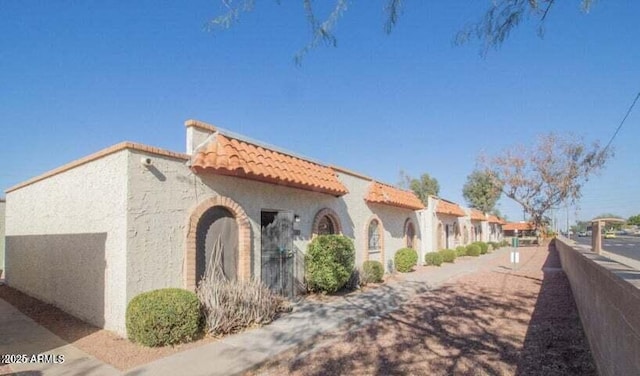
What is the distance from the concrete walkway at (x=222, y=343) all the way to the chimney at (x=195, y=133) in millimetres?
3844

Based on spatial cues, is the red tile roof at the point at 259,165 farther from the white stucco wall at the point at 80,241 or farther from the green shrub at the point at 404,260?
the green shrub at the point at 404,260

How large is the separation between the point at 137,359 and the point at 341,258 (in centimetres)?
623

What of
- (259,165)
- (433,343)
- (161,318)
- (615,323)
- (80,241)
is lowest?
(433,343)

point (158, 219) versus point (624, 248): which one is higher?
point (158, 219)

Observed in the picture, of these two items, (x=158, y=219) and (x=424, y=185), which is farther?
(x=424, y=185)

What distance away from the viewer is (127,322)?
6.23m

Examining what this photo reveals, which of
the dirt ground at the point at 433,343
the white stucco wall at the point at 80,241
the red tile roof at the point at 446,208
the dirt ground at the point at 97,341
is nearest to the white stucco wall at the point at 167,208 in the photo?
the white stucco wall at the point at 80,241

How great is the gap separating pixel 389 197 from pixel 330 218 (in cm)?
422

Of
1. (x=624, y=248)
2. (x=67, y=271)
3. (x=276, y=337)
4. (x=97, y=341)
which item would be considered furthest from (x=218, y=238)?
(x=624, y=248)

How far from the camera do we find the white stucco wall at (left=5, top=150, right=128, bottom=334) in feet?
22.4

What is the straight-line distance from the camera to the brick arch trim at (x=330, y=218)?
38.1 feet

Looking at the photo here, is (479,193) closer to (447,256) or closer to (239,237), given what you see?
(447,256)

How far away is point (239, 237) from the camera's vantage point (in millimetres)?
8828

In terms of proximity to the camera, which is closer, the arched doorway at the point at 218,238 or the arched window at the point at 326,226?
the arched doorway at the point at 218,238
